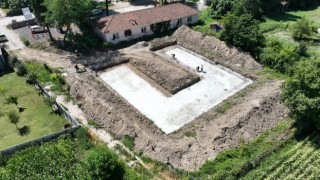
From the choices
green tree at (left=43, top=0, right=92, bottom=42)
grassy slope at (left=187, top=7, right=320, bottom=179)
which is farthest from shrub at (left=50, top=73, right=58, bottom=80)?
grassy slope at (left=187, top=7, right=320, bottom=179)

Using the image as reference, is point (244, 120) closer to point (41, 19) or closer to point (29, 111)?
point (29, 111)

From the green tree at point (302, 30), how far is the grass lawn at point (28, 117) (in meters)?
41.4

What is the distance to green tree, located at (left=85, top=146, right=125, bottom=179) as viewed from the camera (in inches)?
1151

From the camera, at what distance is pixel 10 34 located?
200 ft

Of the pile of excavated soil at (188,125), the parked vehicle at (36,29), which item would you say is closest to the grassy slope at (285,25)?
the pile of excavated soil at (188,125)

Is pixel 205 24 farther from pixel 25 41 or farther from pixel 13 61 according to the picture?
pixel 13 61

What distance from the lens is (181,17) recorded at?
62.4m

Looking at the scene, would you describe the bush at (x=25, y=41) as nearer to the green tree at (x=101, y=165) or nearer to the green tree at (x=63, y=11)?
the green tree at (x=63, y=11)

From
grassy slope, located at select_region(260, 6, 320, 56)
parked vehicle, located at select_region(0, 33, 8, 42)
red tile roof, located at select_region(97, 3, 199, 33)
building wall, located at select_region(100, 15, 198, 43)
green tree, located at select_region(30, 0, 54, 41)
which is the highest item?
green tree, located at select_region(30, 0, 54, 41)

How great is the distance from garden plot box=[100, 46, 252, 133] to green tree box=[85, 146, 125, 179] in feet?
31.5

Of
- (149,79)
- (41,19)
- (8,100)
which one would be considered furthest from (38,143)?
(41,19)

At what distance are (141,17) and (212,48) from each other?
47.7ft

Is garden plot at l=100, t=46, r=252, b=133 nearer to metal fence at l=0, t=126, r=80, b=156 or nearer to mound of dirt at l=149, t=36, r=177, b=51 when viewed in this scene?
mound of dirt at l=149, t=36, r=177, b=51

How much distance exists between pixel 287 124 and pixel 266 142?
436 centimetres
